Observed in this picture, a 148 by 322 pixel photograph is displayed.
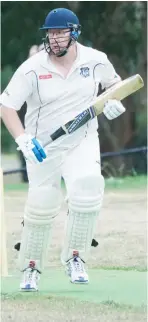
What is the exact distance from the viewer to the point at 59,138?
7.06 meters

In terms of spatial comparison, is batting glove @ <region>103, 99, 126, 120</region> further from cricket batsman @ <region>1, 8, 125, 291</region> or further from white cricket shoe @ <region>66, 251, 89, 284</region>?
white cricket shoe @ <region>66, 251, 89, 284</region>

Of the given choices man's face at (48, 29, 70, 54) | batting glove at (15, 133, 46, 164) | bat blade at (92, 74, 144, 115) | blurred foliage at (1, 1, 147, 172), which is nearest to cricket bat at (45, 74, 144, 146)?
bat blade at (92, 74, 144, 115)

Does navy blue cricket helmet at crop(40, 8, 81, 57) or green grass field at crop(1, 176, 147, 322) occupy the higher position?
navy blue cricket helmet at crop(40, 8, 81, 57)

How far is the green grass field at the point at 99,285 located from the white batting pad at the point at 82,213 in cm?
29

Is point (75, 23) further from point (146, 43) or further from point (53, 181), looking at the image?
point (146, 43)

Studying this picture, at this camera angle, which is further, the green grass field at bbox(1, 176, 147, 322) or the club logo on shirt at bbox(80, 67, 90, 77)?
the club logo on shirt at bbox(80, 67, 90, 77)

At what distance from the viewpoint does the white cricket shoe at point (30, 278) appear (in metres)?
7.11

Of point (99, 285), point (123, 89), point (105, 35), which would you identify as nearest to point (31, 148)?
point (123, 89)

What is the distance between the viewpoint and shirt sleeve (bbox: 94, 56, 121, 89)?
23.6 ft

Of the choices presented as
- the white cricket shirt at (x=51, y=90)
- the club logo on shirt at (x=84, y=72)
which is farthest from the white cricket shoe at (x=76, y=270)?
the club logo on shirt at (x=84, y=72)

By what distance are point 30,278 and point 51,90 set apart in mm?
1186

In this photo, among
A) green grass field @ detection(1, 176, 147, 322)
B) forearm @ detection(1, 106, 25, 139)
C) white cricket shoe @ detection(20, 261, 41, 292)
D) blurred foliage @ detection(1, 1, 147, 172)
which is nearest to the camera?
green grass field @ detection(1, 176, 147, 322)

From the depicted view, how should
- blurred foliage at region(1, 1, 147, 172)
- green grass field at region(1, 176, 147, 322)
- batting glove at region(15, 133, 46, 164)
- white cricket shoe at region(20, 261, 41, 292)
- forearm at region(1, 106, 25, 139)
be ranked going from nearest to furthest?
green grass field at region(1, 176, 147, 322)
batting glove at region(15, 133, 46, 164)
forearm at region(1, 106, 25, 139)
white cricket shoe at region(20, 261, 41, 292)
blurred foliage at region(1, 1, 147, 172)

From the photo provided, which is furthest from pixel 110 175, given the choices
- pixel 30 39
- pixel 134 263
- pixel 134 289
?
pixel 134 289
